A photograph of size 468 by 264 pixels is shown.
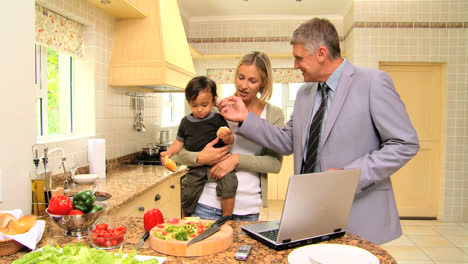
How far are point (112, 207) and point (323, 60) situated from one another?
51.6 inches

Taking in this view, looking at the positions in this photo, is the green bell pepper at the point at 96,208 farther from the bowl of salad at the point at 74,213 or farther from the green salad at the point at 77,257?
the green salad at the point at 77,257

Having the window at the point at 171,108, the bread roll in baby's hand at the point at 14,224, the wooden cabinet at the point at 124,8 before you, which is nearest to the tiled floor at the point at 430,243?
the window at the point at 171,108

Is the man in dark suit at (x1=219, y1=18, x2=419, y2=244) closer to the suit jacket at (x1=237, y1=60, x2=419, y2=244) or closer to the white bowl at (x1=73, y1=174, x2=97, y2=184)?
the suit jacket at (x1=237, y1=60, x2=419, y2=244)

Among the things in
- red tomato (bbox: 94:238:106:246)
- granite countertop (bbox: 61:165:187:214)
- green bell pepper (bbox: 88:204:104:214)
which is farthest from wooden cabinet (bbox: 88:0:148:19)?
red tomato (bbox: 94:238:106:246)

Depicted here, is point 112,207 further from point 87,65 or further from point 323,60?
point 87,65

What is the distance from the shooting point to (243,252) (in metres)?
1.16

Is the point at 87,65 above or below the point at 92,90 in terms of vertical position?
above

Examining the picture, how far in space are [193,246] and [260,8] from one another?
15.8 feet

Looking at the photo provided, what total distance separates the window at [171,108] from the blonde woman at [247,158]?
3181mm

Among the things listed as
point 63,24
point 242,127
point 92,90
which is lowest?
point 242,127

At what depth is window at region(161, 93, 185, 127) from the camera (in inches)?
201

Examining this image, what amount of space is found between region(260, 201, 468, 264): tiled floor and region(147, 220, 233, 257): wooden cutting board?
2.89m

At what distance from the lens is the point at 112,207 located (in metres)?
Answer: 2.00

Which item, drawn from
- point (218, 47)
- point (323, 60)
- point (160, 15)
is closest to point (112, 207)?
point (323, 60)
